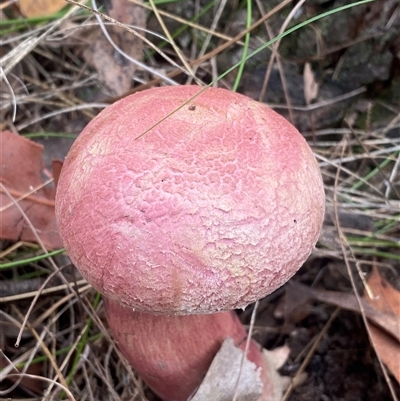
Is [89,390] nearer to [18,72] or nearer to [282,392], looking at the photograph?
[282,392]

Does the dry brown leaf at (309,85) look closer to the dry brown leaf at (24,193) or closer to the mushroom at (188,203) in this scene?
the mushroom at (188,203)

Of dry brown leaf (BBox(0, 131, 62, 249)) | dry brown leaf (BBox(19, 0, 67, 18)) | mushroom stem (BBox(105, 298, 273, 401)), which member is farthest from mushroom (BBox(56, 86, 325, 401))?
dry brown leaf (BBox(19, 0, 67, 18))

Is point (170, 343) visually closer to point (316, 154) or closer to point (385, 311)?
point (385, 311)

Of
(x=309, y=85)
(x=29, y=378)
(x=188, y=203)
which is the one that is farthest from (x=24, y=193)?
(x=309, y=85)

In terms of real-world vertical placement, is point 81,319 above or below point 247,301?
below

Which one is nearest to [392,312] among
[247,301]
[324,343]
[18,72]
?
[324,343]

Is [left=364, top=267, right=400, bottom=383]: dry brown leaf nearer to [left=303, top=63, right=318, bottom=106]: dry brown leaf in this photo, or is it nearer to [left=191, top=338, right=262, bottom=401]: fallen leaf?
[left=191, top=338, right=262, bottom=401]: fallen leaf
